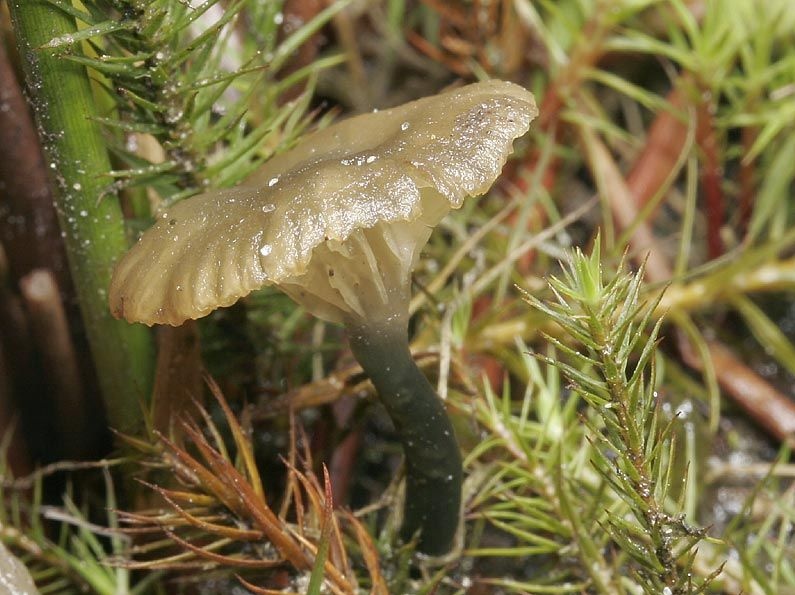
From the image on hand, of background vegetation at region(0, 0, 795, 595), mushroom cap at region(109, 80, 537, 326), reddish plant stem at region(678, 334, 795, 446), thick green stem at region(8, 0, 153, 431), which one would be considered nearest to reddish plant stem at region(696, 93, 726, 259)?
background vegetation at region(0, 0, 795, 595)

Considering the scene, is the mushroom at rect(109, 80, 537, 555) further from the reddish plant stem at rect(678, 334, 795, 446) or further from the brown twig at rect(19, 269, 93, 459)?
the reddish plant stem at rect(678, 334, 795, 446)

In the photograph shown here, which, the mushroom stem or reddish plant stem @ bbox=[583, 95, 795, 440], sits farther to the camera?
reddish plant stem @ bbox=[583, 95, 795, 440]

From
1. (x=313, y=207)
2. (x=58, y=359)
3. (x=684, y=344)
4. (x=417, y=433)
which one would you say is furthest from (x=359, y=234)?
(x=684, y=344)

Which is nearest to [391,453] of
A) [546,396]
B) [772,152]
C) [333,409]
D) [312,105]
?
[333,409]

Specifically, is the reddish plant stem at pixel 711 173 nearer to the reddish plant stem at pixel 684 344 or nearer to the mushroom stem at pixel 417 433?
the reddish plant stem at pixel 684 344

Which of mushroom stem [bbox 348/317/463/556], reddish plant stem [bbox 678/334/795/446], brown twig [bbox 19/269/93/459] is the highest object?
brown twig [bbox 19/269/93/459]

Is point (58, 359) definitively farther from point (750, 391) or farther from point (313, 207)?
point (750, 391)

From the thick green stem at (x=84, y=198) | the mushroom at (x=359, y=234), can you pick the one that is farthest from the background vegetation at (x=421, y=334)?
the mushroom at (x=359, y=234)
